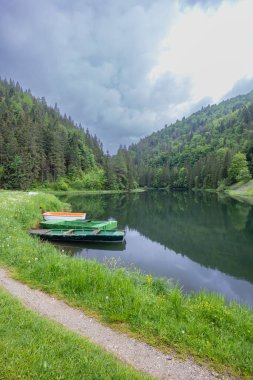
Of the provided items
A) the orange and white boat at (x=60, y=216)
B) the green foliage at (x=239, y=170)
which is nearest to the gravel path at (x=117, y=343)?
the orange and white boat at (x=60, y=216)

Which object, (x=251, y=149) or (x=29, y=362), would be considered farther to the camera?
(x=251, y=149)

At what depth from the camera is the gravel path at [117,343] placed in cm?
493

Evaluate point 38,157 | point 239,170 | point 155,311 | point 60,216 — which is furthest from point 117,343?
point 239,170

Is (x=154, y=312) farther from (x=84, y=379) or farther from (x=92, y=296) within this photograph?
(x=84, y=379)

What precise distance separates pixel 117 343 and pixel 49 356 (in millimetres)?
1680

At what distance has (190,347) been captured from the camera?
574cm

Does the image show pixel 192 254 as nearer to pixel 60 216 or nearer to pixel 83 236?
pixel 83 236

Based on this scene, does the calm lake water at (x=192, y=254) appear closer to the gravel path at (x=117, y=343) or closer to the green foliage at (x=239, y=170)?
the gravel path at (x=117, y=343)

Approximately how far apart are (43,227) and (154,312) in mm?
19685

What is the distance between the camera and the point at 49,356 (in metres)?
4.66

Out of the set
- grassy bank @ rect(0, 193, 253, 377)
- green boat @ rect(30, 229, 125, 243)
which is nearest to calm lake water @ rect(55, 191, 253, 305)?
green boat @ rect(30, 229, 125, 243)

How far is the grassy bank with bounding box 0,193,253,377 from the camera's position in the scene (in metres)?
5.70

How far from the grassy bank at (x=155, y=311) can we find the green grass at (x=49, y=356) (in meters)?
1.53

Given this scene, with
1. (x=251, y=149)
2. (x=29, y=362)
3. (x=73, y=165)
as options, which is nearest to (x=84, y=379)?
(x=29, y=362)
